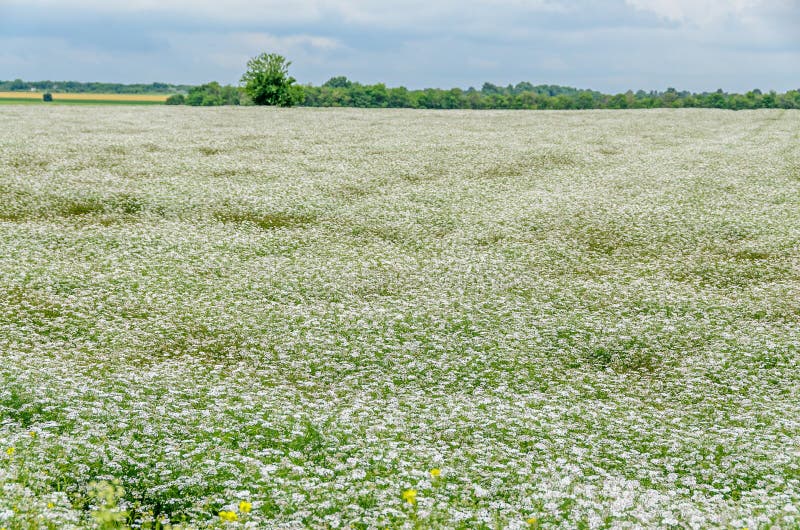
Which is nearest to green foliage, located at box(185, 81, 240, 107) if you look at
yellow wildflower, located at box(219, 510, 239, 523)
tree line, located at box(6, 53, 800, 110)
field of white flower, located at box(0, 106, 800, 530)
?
tree line, located at box(6, 53, 800, 110)

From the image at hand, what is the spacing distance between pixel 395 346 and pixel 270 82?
102271 mm

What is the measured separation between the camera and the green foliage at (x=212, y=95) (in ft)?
509

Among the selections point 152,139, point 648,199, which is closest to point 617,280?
point 648,199

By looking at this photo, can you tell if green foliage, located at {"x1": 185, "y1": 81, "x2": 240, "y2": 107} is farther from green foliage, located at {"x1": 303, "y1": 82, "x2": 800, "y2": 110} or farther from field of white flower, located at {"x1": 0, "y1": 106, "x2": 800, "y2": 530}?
field of white flower, located at {"x1": 0, "y1": 106, "x2": 800, "y2": 530}

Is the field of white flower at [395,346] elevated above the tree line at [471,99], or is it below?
below

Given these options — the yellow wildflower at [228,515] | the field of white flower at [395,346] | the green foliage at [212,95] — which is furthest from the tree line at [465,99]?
the yellow wildflower at [228,515]

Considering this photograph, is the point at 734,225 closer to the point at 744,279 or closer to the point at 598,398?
the point at 744,279

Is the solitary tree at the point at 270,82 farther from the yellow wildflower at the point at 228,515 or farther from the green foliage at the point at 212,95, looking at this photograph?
the yellow wildflower at the point at 228,515

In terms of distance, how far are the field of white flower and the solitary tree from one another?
218 feet

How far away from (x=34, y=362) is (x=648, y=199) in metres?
37.6

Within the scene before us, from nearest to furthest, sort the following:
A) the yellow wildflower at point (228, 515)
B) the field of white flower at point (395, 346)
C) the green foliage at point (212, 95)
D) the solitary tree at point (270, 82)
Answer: the yellow wildflower at point (228, 515) → the field of white flower at point (395, 346) → the solitary tree at point (270, 82) → the green foliage at point (212, 95)

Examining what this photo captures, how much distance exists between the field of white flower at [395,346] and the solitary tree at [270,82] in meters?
66.4

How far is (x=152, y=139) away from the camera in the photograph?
6469 centimetres

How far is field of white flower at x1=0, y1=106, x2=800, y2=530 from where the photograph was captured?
539 inches
